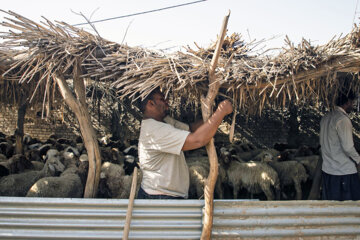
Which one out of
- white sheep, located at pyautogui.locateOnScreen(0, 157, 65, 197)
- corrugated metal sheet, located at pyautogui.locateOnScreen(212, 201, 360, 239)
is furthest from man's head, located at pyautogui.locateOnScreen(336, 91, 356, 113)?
white sheep, located at pyautogui.locateOnScreen(0, 157, 65, 197)

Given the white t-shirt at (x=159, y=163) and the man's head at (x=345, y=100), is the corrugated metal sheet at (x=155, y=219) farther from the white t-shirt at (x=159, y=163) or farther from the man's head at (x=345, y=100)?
the man's head at (x=345, y=100)

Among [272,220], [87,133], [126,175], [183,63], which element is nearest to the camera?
[272,220]

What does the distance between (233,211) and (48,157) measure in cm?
527

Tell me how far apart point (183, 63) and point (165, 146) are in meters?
0.99

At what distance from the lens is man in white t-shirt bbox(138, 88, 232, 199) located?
3.14m

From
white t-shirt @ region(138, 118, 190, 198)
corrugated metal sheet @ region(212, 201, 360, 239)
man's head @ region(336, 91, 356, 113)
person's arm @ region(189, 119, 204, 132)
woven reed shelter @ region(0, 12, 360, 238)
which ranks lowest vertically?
corrugated metal sheet @ region(212, 201, 360, 239)

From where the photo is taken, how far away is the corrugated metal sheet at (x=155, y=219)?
3.16 metres

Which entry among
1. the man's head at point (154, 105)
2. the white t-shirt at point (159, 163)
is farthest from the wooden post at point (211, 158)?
the man's head at point (154, 105)

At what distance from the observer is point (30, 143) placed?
1011 centimetres

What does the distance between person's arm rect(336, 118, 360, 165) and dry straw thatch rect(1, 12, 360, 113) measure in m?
0.48

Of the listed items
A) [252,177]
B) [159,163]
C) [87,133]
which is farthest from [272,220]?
[252,177]

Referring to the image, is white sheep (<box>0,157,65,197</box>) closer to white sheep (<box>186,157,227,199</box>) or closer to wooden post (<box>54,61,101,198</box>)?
wooden post (<box>54,61,101,198</box>)

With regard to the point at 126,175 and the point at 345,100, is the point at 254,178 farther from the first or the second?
the point at 345,100

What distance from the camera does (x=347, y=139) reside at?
404 cm
